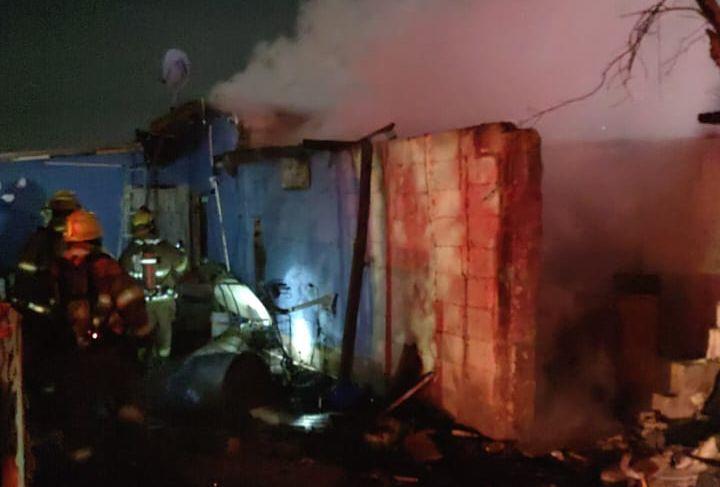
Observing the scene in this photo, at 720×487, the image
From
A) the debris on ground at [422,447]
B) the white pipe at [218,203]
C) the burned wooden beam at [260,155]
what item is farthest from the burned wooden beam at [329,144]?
the white pipe at [218,203]

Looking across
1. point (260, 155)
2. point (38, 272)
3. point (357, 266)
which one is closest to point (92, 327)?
point (38, 272)

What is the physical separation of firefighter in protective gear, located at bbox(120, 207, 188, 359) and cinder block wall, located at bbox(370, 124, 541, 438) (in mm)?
4340

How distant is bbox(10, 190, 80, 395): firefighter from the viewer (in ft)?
19.8

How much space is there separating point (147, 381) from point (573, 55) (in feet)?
25.4

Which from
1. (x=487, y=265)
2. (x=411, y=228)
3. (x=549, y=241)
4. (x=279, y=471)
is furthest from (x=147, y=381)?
(x=549, y=241)

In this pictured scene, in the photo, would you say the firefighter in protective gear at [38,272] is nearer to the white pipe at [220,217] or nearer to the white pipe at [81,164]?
the white pipe at [220,217]

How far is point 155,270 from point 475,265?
5.54 m

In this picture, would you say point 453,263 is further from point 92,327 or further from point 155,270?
point 155,270

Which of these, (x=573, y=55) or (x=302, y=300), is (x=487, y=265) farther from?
(x=573, y=55)

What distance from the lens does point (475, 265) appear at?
670 cm

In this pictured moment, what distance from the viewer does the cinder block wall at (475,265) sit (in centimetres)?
646

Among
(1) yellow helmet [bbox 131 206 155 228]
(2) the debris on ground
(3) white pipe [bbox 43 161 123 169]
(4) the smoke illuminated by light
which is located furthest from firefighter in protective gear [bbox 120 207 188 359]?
(3) white pipe [bbox 43 161 123 169]

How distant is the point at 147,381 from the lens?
8.91 metres

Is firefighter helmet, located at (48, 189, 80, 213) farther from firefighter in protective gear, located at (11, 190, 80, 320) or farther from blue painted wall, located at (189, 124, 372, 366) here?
blue painted wall, located at (189, 124, 372, 366)
